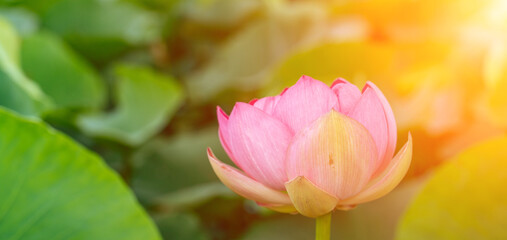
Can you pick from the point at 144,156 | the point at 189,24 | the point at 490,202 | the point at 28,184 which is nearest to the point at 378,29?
the point at 189,24

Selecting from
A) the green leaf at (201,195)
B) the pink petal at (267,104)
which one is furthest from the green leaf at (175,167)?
the pink petal at (267,104)

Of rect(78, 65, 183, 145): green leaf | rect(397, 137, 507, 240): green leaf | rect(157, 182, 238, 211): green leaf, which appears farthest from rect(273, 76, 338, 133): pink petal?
rect(78, 65, 183, 145): green leaf

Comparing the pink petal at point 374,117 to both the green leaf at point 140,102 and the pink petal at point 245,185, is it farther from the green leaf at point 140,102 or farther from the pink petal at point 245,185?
the green leaf at point 140,102

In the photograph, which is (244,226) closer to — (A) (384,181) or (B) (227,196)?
(B) (227,196)

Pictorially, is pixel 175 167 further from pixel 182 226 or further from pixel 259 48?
pixel 259 48

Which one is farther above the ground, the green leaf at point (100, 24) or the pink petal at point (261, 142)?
the pink petal at point (261, 142)

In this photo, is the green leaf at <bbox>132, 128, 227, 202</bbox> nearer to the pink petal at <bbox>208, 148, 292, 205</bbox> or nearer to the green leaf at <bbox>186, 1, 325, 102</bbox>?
the green leaf at <bbox>186, 1, 325, 102</bbox>

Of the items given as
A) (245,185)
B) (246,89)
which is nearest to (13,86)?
(246,89)
